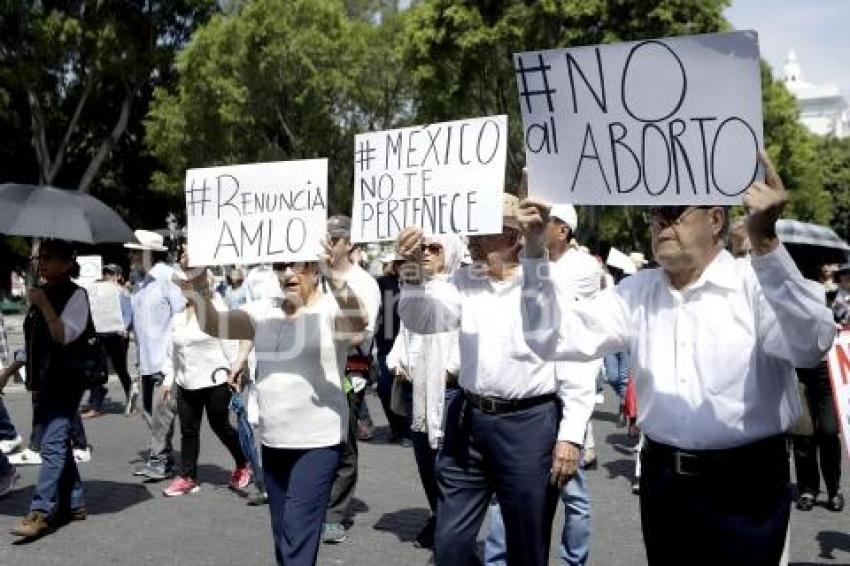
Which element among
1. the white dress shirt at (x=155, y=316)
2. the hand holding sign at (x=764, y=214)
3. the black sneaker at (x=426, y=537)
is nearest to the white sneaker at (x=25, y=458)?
the white dress shirt at (x=155, y=316)

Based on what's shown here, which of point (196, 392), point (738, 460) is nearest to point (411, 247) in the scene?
point (738, 460)

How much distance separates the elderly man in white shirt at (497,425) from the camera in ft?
13.0

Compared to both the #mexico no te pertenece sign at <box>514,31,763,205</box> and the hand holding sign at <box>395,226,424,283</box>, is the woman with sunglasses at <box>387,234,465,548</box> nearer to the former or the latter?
the hand holding sign at <box>395,226,424,283</box>

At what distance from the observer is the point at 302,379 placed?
14.6ft

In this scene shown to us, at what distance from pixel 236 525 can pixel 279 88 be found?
2573 centimetres

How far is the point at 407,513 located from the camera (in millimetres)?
6879

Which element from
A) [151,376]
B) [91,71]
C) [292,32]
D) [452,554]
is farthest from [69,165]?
[452,554]

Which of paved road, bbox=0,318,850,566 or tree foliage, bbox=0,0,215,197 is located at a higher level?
tree foliage, bbox=0,0,215,197

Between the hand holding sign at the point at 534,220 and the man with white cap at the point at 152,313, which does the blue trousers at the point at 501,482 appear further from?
the man with white cap at the point at 152,313

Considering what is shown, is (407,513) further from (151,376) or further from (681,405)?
(681,405)

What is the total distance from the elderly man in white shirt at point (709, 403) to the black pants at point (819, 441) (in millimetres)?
4216

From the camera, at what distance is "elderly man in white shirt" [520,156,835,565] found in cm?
296

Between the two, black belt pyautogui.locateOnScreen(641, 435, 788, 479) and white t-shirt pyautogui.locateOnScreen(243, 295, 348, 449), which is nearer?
black belt pyautogui.locateOnScreen(641, 435, 788, 479)

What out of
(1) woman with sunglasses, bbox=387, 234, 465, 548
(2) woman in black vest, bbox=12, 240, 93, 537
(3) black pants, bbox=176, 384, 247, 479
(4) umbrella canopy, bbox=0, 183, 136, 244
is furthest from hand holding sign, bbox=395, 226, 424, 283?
(3) black pants, bbox=176, 384, 247, 479
